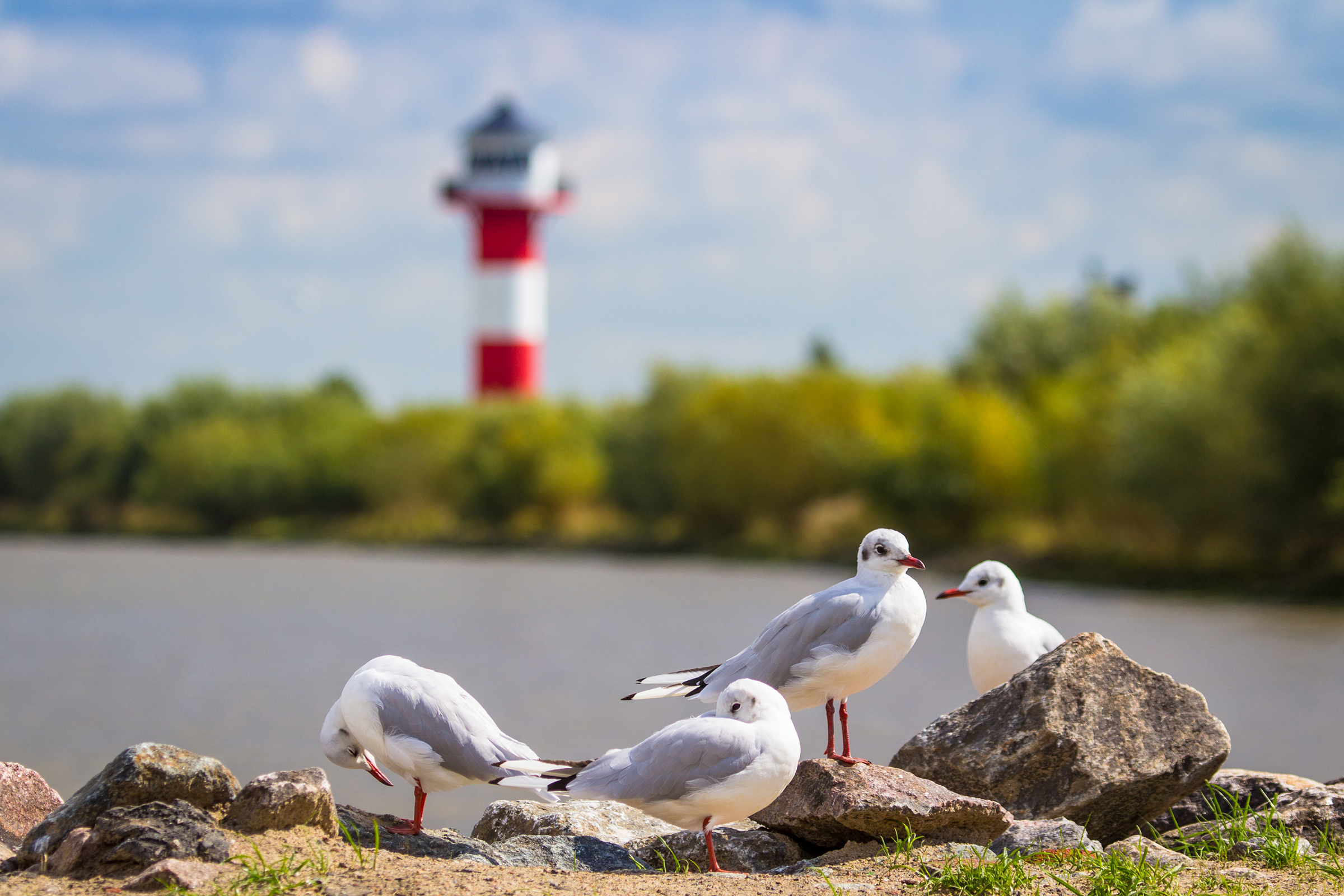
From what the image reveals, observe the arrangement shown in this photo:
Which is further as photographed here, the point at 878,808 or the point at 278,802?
the point at 878,808

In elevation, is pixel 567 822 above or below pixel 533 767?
below

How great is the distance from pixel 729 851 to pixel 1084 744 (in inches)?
69.8

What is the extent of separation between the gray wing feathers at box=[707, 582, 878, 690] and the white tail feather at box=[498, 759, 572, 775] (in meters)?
0.94

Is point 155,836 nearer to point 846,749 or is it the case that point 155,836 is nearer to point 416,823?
point 416,823

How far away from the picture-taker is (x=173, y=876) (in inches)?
212

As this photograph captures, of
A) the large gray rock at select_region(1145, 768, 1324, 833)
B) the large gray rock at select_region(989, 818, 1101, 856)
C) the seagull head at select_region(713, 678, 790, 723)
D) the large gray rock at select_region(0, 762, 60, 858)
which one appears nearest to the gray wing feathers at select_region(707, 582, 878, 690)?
the seagull head at select_region(713, 678, 790, 723)

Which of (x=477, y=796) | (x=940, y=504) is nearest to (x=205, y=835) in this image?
(x=477, y=796)

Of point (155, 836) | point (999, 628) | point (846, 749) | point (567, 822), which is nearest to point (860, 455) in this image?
point (999, 628)

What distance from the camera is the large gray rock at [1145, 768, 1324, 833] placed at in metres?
7.82

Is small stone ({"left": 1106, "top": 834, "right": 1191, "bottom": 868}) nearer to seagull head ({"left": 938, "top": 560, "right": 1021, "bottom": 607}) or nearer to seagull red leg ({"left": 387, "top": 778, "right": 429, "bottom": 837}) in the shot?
seagull head ({"left": 938, "top": 560, "right": 1021, "bottom": 607})

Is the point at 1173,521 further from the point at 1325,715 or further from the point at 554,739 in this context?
the point at 554,739

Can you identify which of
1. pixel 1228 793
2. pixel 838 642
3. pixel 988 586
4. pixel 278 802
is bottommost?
pixel 1228 793

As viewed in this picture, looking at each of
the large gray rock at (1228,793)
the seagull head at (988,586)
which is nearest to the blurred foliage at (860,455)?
the large gray rock at (1228,793)

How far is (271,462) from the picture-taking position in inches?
2542
